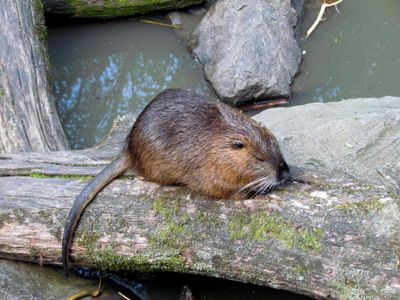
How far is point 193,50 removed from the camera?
5594mm

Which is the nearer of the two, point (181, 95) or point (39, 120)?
point (181, 95)

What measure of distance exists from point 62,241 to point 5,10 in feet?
7.67

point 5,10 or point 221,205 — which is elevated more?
point 5,10

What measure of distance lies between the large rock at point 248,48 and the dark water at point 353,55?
8.4 inches

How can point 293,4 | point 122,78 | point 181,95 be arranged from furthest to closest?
point 293,4 < point 122,78 < point 181,95

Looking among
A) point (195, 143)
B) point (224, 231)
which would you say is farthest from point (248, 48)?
point (224, 231)

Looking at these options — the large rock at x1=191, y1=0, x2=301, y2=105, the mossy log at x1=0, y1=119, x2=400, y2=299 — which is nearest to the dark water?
the large rock at x1=191, y1=0, x2=301, y2=105

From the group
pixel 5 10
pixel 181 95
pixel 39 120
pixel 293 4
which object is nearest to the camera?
pixel 181 95

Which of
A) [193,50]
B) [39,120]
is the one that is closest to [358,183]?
[39,120]

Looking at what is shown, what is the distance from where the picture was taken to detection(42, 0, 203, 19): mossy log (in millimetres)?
5602

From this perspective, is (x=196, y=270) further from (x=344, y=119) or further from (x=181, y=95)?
(x=344, y=119)

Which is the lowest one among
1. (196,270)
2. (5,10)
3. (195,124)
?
(196,270)

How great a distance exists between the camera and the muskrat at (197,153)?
3037 mm

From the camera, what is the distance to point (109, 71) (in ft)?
A: 18.4
